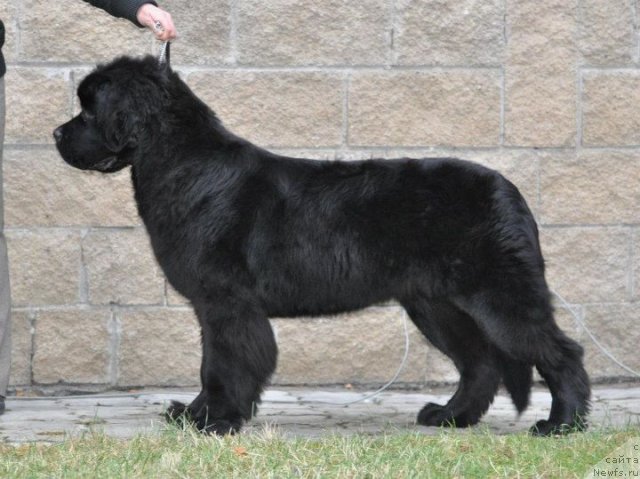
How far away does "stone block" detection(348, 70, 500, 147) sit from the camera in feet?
20.0

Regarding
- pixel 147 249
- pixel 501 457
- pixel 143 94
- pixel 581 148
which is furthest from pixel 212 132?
pixel 581 148

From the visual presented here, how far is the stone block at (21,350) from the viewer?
596 centimetres

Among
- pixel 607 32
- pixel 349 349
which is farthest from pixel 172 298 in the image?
pixel 607 32

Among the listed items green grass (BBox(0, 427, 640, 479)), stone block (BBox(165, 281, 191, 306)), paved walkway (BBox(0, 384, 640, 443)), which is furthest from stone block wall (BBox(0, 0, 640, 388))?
green grass (BBox(0, 427, 640, 479))

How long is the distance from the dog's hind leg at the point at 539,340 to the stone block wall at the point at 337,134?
1.43 meters

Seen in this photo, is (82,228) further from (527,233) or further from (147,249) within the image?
(527,233)

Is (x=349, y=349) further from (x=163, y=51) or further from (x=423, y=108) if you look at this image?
(x=163, y=51)

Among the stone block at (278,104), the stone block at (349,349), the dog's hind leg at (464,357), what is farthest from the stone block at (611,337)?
the stone block at (278,104)

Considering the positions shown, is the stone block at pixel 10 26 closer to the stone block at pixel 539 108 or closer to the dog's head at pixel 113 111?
the dog's head at pixel 113 111

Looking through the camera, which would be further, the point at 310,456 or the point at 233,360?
the point at 233,360

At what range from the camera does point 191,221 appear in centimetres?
480

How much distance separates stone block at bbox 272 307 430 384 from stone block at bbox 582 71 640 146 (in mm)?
1343

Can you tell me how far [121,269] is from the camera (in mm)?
6000

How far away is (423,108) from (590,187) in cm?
94
